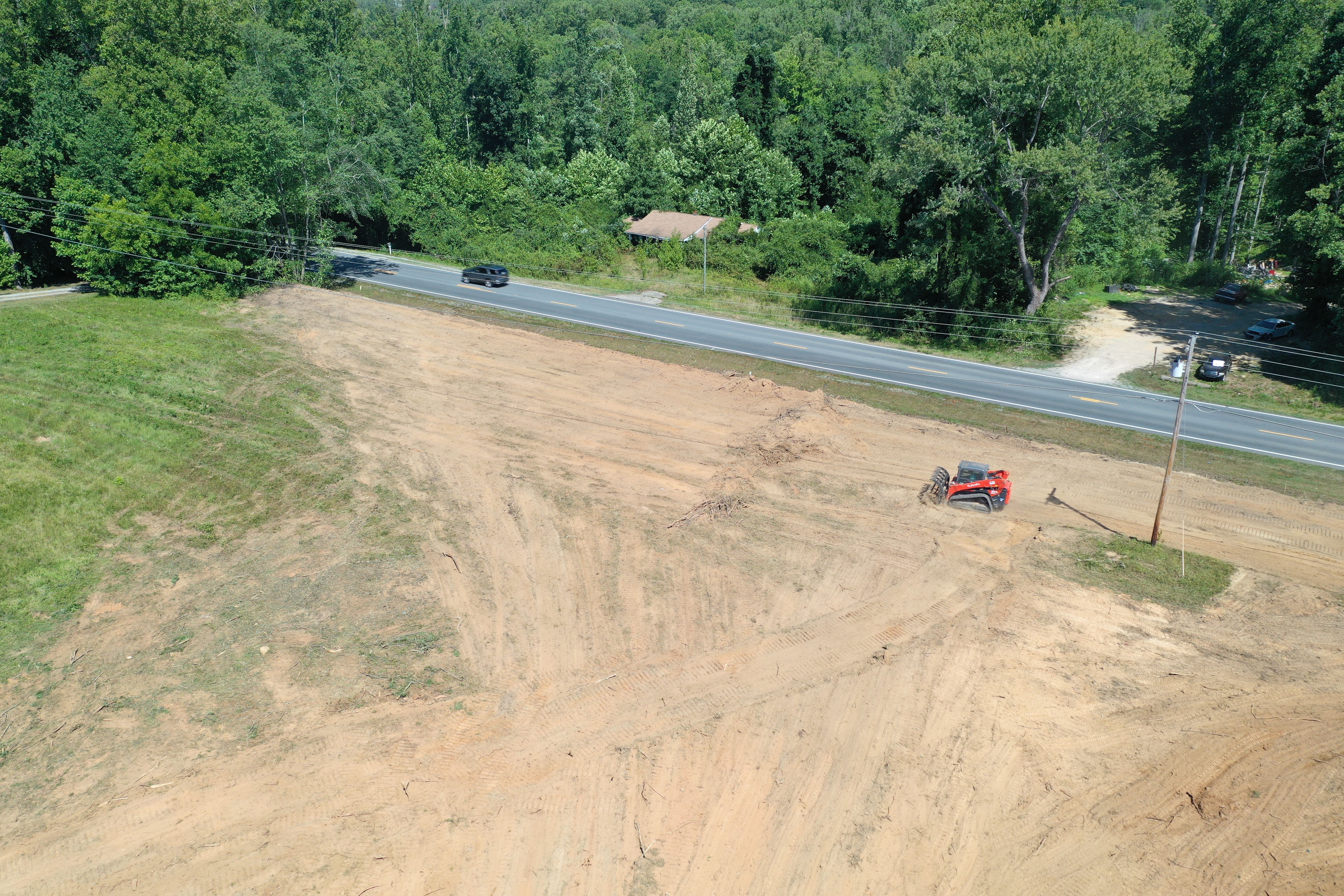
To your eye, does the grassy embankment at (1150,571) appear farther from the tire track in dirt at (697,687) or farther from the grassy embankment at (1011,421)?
the grassy embankment at (1011,421)

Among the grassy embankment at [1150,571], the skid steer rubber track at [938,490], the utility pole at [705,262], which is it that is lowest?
the grassy embankment at [1150,571]

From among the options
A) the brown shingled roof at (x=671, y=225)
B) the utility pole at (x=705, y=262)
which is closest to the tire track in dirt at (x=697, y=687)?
the utility pole at (x=705, y=262)

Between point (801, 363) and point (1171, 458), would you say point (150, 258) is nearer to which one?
point (801, 363)

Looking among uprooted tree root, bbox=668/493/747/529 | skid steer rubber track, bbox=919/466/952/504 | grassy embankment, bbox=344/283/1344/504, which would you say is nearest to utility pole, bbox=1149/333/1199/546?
grassy embankment, bbox=344/283/1344/504

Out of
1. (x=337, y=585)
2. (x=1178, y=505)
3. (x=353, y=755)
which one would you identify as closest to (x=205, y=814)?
(x=353, y=755)

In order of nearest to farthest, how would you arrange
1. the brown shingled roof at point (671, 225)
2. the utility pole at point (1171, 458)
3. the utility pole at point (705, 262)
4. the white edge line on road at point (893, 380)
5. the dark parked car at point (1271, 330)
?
the utility pole at point (1171, 458), the white edge line on road at point (893, 380), the dark parked car at point (1271, 330), the utility pole at point (705, 262), the brown shingled roof at point (671, 225)

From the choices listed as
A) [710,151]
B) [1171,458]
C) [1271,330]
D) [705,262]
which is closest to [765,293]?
[705,262]

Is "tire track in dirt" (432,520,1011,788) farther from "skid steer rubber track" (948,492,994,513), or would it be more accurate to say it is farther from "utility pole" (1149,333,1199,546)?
"utility pole" (1149,333,1199,546)

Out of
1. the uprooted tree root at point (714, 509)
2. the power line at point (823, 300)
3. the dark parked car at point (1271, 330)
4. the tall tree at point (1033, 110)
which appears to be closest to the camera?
the uprooted tree root at point (714, 509)
